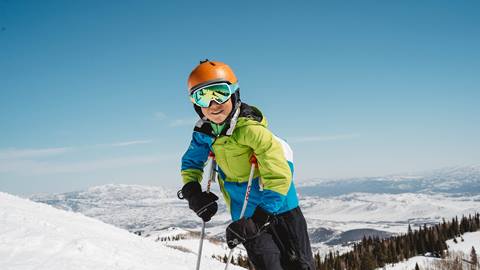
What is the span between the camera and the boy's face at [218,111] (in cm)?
406

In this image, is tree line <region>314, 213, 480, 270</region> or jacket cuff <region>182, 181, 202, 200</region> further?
tree line <region>314, 213, 480, 270</region>

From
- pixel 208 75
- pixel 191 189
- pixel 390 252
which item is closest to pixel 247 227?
pixel 191 189

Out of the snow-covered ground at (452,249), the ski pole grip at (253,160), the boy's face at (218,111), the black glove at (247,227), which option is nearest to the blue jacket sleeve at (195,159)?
the boy's face at (218,111)

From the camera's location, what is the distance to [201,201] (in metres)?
4.38

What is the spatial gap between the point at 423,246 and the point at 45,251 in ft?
250

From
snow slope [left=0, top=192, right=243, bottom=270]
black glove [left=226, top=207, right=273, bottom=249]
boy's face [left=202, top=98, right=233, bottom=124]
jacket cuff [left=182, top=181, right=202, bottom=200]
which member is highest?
boy's face [left=202, top=98, right=233, bottom=124]

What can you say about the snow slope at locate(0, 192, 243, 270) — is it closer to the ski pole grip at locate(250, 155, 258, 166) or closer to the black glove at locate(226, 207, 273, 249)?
the black glove at locate(226, 207, 273, 249)

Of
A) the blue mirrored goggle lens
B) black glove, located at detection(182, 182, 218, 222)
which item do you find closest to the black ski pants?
black glove, located at detection(182, 182, 218, 222)

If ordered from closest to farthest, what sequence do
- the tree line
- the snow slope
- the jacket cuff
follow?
the jacket cuff, the snow slope, the tree line

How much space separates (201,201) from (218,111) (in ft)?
3.78

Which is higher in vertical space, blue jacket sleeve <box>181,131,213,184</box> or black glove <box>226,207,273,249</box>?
blue jacket sleeve <box>181,131,213,184</box>

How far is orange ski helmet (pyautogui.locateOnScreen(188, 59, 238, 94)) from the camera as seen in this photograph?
3.97m

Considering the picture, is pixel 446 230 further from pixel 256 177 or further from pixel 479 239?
pixel 256 177

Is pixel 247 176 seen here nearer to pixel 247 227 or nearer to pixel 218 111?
pixel 247 227
